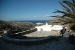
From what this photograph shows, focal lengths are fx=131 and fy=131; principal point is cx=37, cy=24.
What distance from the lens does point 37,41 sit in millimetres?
8789

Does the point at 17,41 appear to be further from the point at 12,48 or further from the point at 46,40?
the point at 46,40

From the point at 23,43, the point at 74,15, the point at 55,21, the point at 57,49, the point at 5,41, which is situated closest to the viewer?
the point at 74,15

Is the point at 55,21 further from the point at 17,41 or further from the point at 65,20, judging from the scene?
the point at 17,41

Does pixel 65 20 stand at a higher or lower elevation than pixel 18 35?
higher

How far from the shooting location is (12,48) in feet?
26.4

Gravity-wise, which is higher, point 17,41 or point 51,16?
point 51,16

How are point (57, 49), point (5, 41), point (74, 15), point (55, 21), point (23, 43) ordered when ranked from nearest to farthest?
point (74, 15) → point (55, 21) → point (57, 49) → point (23, 43) → point (5, 41)

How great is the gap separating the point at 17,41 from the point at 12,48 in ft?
3.00

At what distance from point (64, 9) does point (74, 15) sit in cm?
57

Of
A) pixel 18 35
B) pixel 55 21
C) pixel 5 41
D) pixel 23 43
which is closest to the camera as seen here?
pixel 55 21

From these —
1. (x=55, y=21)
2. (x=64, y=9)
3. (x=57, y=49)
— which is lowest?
(x=57, y=49)

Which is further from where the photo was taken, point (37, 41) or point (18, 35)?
point (18, 35)

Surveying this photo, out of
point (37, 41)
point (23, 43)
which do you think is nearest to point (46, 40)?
point (37, 41)

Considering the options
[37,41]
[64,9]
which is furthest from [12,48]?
[64,9]
